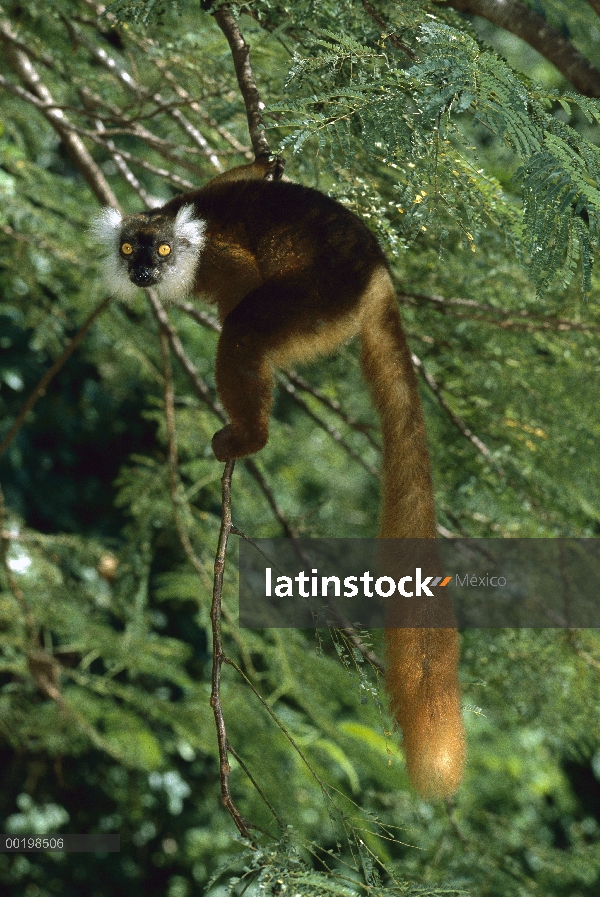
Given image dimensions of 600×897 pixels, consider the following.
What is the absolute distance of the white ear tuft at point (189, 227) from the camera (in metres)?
2.56

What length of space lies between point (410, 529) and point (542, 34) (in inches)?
67.3

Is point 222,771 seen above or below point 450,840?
above

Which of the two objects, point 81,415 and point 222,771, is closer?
point 222,771

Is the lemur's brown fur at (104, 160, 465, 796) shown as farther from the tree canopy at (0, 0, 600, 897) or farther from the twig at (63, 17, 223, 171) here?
the twig at (63, 17, 223, 171)

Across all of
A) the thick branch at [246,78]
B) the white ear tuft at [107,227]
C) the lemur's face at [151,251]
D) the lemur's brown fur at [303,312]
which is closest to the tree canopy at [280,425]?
the thick branch at [246,78]

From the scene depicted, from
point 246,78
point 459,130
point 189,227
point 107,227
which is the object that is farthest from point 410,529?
point 107,227

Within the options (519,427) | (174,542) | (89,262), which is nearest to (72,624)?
(174,542)

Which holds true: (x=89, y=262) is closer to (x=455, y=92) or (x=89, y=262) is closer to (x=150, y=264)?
(x=150, y=264)

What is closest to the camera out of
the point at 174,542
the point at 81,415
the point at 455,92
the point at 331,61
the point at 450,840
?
the point at 455,92

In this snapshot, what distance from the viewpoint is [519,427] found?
3512 mm

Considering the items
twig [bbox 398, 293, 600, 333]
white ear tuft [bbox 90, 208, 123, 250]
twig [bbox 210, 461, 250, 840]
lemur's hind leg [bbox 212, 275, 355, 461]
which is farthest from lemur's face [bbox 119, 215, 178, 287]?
twig [bbox 398, 293, 600, 333]

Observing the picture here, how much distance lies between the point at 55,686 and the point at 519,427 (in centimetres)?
276

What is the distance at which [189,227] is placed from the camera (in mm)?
2557

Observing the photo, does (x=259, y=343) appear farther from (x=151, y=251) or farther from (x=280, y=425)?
(x=280, y=425)
